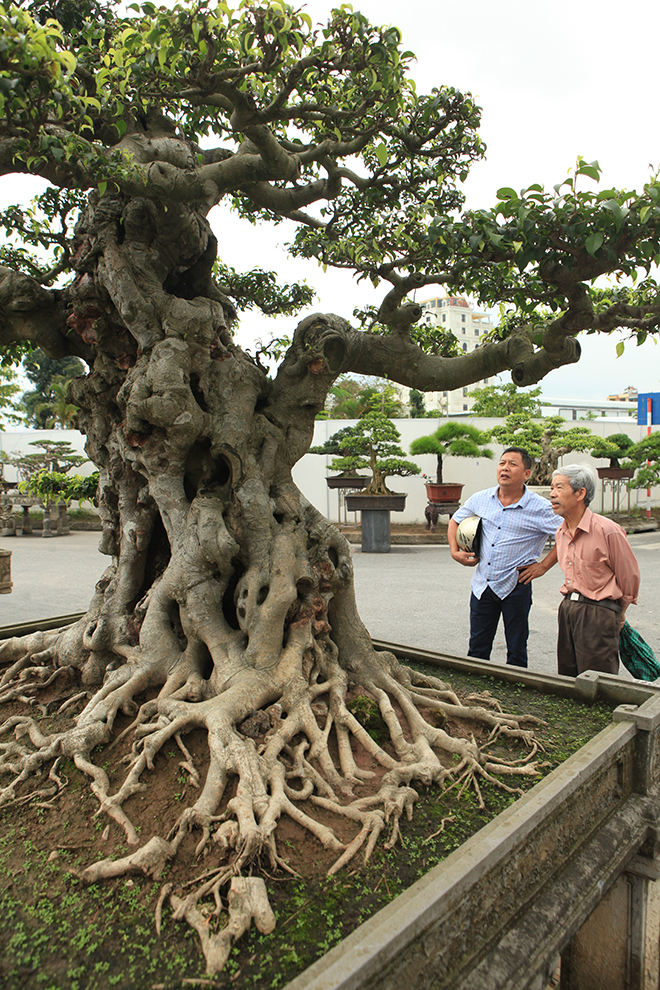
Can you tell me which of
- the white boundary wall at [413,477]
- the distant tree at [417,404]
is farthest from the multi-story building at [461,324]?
the white boundary wall at [413,477]

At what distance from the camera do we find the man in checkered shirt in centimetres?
308

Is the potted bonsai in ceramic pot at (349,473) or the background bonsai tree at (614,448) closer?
the potted bonsai in ceramic pot at (349,473)

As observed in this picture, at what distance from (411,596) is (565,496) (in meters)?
4.14

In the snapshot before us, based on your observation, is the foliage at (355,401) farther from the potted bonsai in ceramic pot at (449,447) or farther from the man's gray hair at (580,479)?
the man's gray hair at (580,479)

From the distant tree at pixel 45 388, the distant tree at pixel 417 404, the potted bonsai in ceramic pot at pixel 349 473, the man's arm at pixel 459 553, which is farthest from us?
the distant tree at pixel 417 404

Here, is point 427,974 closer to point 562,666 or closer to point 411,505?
point 562,666

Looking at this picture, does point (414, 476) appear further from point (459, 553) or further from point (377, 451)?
point (459, 553)

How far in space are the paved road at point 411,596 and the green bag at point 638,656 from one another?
0.87 meters

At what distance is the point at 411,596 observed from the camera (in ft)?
21.9

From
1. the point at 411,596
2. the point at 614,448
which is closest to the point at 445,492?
the point at 614,448

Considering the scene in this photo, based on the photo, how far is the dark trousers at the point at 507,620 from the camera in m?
3.16

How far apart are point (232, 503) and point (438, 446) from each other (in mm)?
9310

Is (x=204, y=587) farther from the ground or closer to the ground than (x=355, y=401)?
closer to the ground

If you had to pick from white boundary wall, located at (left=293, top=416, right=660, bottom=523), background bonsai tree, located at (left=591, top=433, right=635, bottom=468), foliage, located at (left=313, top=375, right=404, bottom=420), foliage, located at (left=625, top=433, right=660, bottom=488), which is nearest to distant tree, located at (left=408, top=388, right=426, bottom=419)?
foliage, located at (left=313, top=375, right=404, bottom=420)
